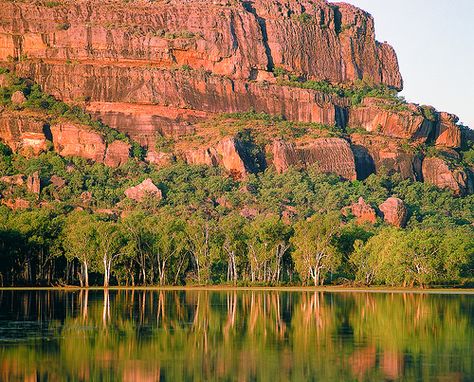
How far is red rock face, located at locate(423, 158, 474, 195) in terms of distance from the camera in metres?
175

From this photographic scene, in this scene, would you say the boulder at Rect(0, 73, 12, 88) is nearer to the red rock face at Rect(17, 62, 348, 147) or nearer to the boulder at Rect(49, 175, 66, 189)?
the red rock face at Rect(17, 62, 348, 147)

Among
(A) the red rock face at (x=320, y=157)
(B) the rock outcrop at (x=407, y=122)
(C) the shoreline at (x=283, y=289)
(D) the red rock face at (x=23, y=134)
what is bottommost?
(C) the shoreline at (x=283, y=289)

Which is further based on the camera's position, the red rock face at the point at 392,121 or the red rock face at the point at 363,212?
the red rock face at the point at 392,121


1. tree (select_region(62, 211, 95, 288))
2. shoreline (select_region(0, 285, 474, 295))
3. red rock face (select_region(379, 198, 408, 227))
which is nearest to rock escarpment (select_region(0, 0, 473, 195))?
red rock face (select_region(379, 198, 408, 227))

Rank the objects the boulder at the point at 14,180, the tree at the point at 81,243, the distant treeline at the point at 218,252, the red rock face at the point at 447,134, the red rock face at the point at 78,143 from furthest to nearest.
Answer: the red rock face at the point at 447,134, the red rock face at the point at 78,143, the boulder at the point at 14,180, the distant treeline at the point at 218,252, the tree at the point at 81,243

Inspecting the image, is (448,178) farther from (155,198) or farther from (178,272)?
(178,272)

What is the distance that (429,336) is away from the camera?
5897 centimetres

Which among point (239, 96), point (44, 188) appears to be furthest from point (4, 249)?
point (239, 96)

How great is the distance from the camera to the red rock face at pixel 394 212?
149 metres

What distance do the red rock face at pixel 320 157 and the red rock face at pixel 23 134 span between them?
114 feet

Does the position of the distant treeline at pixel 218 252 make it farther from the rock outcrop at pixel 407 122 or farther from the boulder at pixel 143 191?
the rock outcrop at pixel 407 122

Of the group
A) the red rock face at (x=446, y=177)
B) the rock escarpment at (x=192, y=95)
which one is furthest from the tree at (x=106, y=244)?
the red rock face at (x=446, y=177)

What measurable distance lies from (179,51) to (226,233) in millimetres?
82920

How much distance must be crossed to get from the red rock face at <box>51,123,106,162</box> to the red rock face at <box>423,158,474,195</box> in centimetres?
5101
